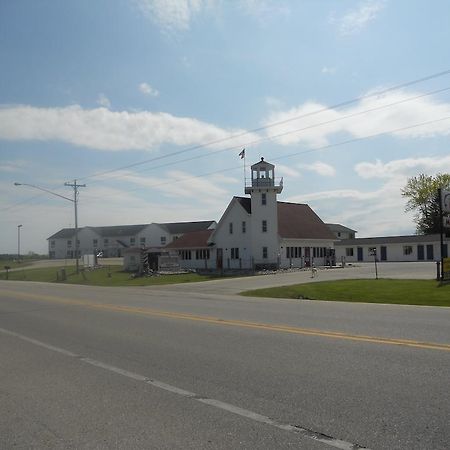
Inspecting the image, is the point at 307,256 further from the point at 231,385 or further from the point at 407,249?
the point at 231,385

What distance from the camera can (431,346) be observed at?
957 cm

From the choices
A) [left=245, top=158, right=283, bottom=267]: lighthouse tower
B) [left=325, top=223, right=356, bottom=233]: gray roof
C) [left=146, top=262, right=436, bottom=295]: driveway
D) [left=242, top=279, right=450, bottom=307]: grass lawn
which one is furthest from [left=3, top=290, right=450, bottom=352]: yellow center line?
[left=325, top=223, right=356, bottom=233]: gray roof

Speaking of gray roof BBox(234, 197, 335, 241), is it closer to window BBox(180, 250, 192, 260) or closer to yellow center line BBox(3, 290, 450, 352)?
window BBox(180, 250, 192, 260)

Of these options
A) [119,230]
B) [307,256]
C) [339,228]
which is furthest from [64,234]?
[307,256]

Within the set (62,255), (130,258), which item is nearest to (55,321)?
(130,258)

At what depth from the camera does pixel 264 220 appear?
179ft

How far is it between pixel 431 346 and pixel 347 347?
4.57 feet

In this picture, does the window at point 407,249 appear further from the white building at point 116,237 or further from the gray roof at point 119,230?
the gray roof at point 119,230

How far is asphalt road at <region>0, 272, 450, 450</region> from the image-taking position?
17.9 ft

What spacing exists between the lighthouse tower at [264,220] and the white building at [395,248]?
1336 cm

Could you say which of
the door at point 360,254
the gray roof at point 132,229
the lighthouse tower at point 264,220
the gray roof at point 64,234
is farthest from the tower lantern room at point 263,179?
the gray roof at point 64,234

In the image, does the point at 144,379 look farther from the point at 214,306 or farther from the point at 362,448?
the point at 214,306

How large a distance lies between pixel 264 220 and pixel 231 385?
155 feet

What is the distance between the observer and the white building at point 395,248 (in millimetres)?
65750
